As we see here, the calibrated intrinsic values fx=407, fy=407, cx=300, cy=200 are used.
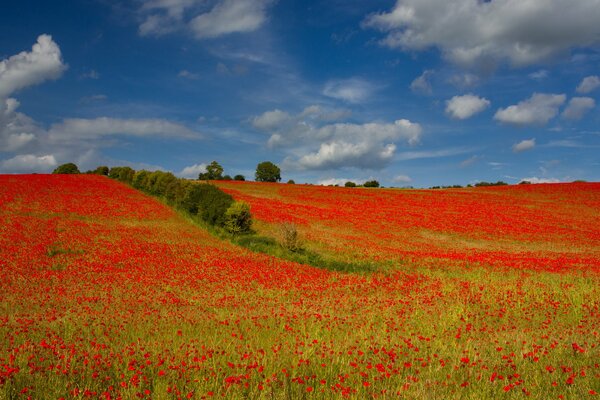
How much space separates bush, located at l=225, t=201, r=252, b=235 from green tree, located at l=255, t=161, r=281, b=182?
81.7 meters

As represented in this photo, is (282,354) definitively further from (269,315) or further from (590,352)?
(590,352)

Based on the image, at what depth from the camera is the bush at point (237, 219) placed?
2942cm

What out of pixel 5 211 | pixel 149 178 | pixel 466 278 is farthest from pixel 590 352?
pixel 149 178

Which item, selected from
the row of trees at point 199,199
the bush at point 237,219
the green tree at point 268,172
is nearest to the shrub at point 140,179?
the row of trees at point 199,199

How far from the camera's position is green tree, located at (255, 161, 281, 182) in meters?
112

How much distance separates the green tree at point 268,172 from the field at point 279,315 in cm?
7883

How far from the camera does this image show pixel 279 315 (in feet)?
36.3

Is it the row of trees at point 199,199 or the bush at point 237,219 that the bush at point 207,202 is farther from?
the bush at point 237,219

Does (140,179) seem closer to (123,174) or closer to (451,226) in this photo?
(123,174)

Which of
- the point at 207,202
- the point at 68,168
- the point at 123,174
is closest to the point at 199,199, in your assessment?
the point at 207,202

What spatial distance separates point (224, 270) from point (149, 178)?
3748cm

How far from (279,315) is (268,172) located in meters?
102

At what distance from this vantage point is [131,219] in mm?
32281

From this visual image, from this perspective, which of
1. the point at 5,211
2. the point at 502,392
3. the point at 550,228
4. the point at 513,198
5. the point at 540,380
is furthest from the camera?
the point at 513,198
